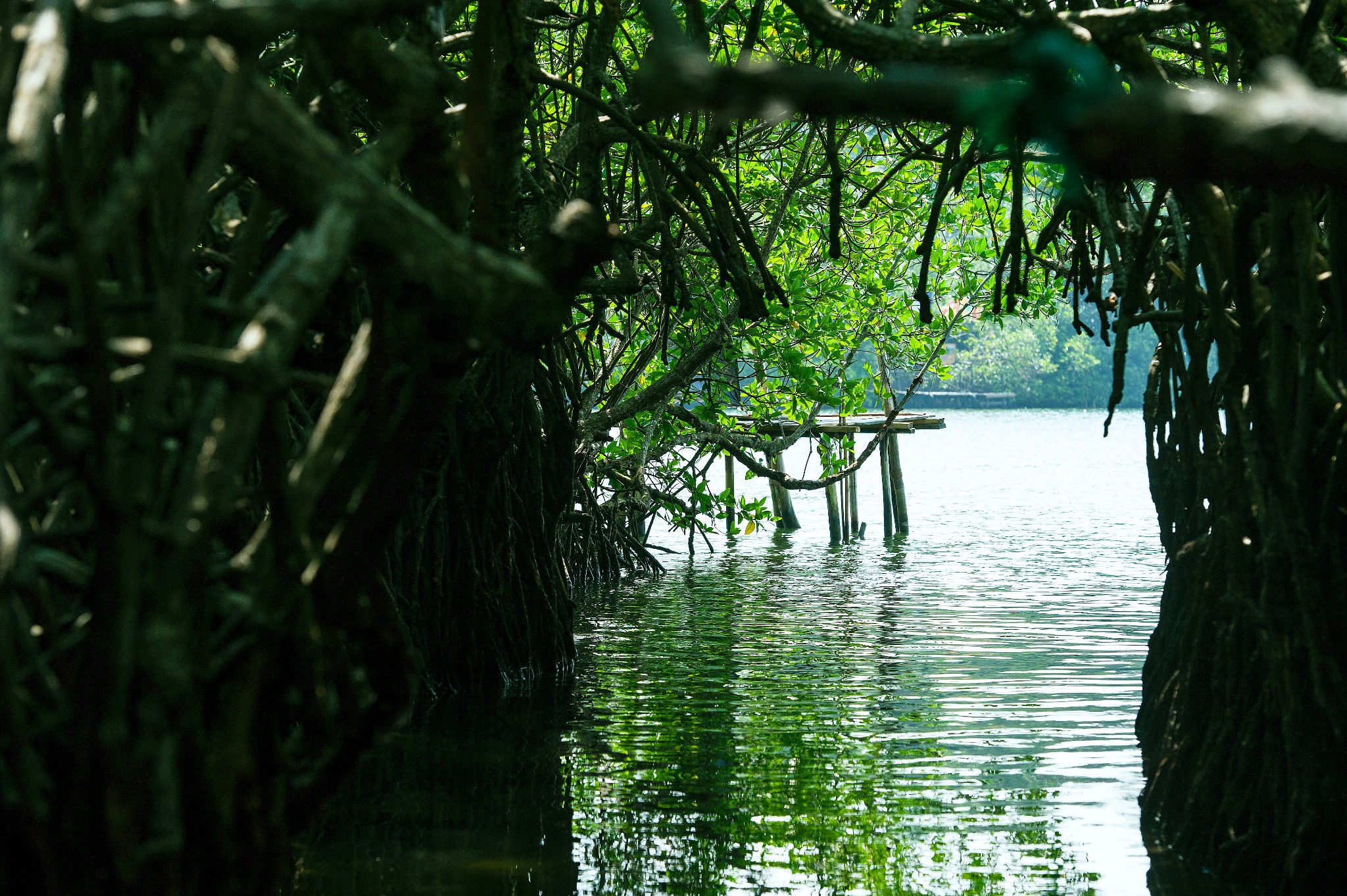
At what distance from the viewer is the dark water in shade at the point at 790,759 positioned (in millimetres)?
3914

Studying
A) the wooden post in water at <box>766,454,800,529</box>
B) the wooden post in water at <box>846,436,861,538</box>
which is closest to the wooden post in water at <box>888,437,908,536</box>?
the wooden post in water at <box>846,436,861,538</box>

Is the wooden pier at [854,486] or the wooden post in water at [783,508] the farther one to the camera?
the wooden post in water at [783,508]

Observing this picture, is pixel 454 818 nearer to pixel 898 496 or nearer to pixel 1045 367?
pixel 898 496

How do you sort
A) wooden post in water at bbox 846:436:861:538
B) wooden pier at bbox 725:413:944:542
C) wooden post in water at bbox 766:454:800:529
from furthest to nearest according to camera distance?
wooden post in water at bbox 766:454:800:529 → wooden post in water at bbox 846:436:861:538 → wooden pier at bbox 725:413:944:542

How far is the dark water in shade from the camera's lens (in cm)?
391

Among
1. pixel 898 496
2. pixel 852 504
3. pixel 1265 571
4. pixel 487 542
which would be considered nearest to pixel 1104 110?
pixel 1265 571

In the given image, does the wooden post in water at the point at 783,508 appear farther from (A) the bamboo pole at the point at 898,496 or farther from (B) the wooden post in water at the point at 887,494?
(A) the bamboo pole at the point at 898,496

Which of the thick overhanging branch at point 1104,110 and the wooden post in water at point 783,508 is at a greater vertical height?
the thick overhanging branch at point 1104,110

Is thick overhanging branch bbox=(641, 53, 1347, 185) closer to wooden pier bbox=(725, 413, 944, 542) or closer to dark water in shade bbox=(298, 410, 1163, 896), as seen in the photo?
dark water in shade bbox=(298, 410, 1163, 896)

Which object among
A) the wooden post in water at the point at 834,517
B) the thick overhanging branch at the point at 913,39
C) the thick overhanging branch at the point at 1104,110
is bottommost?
the wooden post in water at the point at 834,517

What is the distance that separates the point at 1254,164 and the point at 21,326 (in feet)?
4.74

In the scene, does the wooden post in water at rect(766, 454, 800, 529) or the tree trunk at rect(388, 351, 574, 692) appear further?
the wooden post in water at rect(766, 454, 800, 529)

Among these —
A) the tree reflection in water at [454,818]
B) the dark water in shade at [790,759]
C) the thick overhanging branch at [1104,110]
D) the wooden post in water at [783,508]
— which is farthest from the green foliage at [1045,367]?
the thick overhanging branch at [1104,110]

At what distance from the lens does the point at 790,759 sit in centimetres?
515
